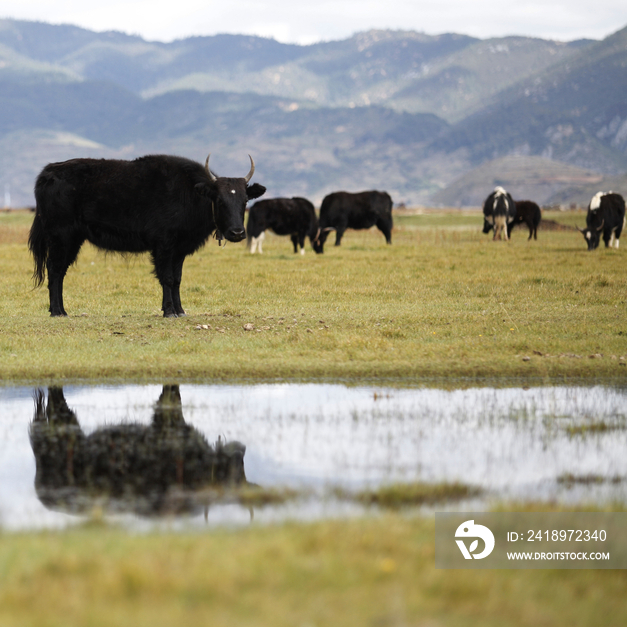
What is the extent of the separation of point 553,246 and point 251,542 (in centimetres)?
3118

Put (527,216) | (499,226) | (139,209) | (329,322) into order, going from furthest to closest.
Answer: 1. (527,216)
2. (499,226)
3. (139,209)
4. (329,322)

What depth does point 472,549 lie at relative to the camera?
5258mm

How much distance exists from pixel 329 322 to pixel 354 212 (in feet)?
67.4

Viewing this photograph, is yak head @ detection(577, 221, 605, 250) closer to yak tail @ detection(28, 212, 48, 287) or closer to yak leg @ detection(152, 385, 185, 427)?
yak tail @ detection(28, 212, 48, 287)

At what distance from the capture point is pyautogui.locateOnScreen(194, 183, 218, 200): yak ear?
14789 mm

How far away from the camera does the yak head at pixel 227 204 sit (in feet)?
48.4

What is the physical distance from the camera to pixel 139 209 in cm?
1506

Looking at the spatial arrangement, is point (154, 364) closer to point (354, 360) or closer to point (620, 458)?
point (354, 360)

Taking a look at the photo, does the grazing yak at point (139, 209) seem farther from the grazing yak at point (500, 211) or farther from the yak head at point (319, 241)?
the grazing yak at point (500, 211)

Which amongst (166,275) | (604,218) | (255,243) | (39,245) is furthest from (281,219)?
(166,275)

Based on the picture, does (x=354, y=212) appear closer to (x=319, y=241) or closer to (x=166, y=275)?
(x=319, y=241)

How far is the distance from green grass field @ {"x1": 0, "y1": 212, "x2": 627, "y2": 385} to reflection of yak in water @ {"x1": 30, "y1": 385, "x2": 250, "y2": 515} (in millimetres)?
2494

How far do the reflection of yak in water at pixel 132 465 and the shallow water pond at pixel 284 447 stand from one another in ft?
0.05

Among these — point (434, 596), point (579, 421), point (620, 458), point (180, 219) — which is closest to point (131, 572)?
point (434, 596)
